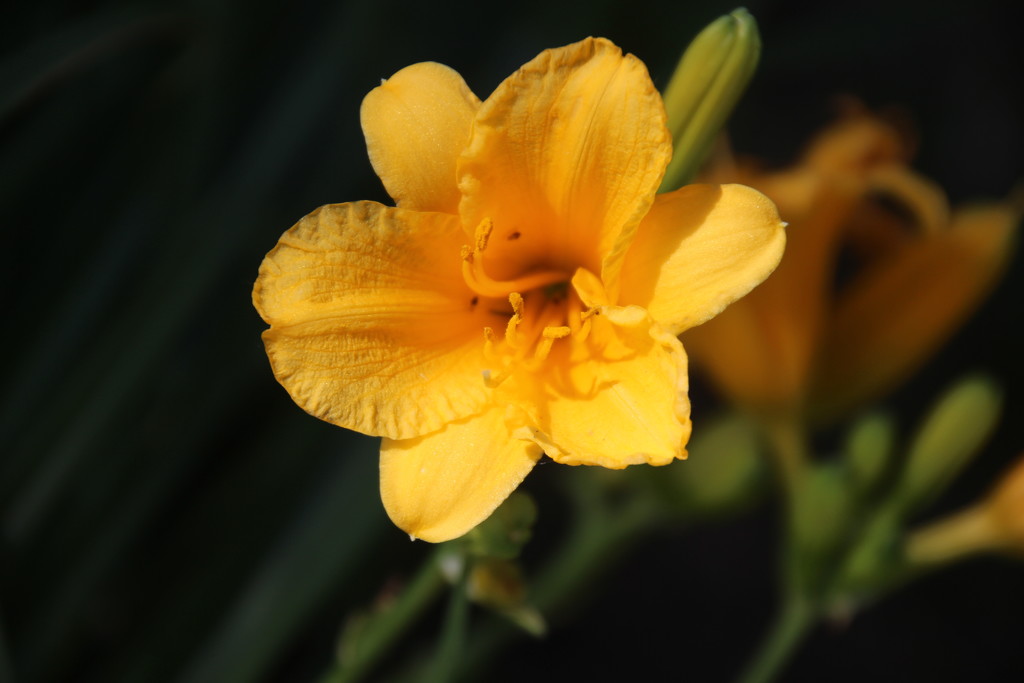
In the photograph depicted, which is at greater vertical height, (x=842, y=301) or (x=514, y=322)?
(x=514, y=322)

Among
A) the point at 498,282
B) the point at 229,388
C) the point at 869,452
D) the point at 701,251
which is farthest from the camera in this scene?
the point at 229,388

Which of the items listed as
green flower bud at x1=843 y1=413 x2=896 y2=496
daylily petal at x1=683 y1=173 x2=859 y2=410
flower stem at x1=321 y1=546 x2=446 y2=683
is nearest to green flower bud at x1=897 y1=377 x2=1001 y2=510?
green flower bud at x1=843 y1=413 x2=896 y2=496

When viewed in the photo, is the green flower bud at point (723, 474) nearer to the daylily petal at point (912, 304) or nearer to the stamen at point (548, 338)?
the daylily petal at point (912, 304)

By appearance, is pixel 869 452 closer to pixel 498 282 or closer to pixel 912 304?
pixel 912 304

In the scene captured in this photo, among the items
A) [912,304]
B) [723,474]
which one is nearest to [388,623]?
[723,474]

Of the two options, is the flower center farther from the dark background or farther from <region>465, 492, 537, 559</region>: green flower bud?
the dark background

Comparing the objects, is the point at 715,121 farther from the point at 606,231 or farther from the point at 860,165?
the point at 860,165

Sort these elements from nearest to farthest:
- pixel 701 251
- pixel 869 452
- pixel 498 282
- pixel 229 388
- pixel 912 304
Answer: pixel 701 251 < pixel 498 282 < pixel 869 452 < pixel 912 304 < pixel 229 388
